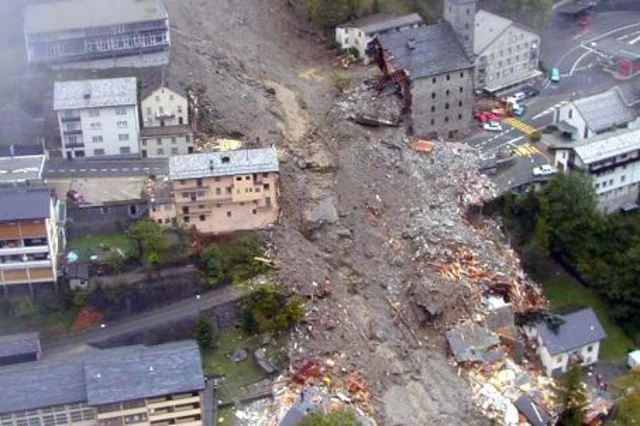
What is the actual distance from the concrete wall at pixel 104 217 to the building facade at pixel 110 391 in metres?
6.94

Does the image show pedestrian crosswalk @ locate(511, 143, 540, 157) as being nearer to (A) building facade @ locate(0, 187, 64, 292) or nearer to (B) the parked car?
(B) the parked car

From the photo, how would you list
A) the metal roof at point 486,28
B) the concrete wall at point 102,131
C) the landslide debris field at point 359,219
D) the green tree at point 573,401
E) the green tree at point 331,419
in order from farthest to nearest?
the metal roof at point 486,28, the concrete wall at point 102,131, the landslide debris field at point 359,219, the green tree at point 573,401, the green tree at point 331,419

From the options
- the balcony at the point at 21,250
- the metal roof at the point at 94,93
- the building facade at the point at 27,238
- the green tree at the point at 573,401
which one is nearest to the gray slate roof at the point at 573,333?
the green tree at the point at 573,401

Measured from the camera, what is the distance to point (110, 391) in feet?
124

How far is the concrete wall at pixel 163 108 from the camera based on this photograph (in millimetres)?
47594

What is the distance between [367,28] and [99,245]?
18.7 m

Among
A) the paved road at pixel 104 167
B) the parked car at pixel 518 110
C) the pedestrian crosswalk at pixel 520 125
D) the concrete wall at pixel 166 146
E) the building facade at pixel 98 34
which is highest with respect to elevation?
the building facade at pixel 98 34

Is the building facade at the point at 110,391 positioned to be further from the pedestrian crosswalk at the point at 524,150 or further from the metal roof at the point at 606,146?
the metal roof at the point at 606,146

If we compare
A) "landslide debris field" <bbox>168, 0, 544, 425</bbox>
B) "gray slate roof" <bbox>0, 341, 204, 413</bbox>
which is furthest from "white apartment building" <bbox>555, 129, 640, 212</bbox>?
"gray slate roof" <bbox>0, 341, 204, 413</bbox>

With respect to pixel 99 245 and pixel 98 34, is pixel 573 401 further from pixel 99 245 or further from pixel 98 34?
pixel 98 34

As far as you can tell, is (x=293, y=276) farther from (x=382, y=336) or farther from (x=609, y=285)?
(x=609, y=285)

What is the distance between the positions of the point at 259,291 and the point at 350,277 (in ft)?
14.3

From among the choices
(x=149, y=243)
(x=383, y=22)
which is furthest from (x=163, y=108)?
(x=383, y=22)

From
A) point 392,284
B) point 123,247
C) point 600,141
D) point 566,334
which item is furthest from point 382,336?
point 600,141
